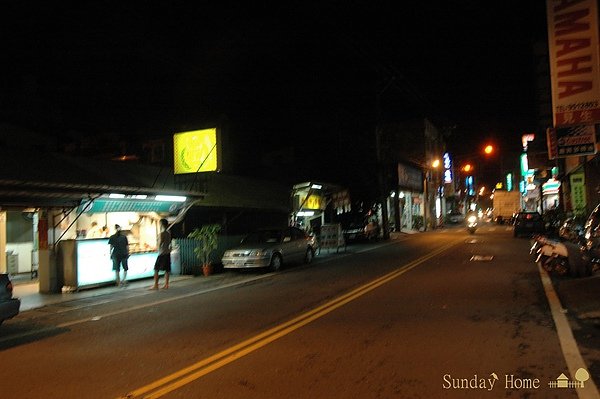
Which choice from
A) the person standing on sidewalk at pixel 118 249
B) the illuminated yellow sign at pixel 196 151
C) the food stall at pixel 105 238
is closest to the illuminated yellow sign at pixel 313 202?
the illuminated yellow sign at pixel 196 151

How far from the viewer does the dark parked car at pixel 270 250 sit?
1714cm

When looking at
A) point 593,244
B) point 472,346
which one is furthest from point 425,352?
point 593,244

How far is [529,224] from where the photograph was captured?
30047mm

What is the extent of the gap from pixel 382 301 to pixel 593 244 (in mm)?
5774

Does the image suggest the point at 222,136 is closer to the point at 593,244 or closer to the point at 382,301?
the point at 382,301

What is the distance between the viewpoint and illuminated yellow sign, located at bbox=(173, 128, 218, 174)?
62.3 ft

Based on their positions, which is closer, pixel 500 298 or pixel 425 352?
pixel 425 352

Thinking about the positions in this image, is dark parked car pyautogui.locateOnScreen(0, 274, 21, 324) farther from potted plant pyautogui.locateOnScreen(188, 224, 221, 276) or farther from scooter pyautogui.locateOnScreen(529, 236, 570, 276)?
scooter pyautogui.locateOnScreen(529, 236, 570, 276)

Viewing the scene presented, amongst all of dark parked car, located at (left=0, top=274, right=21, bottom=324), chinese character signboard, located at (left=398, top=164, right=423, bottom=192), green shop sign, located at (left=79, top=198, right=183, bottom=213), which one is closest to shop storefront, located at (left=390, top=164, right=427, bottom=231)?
chinese character signboard, located at (left=398, top=164, right=423, bottom=192)

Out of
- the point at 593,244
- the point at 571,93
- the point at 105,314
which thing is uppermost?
the point at 571,93

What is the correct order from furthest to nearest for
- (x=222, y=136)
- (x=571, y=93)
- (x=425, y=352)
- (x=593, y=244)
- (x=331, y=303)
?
1. (x=222, y=136)
2. (x=571, y=93)
3. (x=593, y=244)
4. (x=331, y=303)
5. (x=425, y=352)

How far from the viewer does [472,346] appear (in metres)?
6.91

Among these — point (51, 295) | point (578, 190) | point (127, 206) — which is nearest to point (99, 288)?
point (51, 295)

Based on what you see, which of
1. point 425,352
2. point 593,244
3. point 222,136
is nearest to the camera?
point 425,352
